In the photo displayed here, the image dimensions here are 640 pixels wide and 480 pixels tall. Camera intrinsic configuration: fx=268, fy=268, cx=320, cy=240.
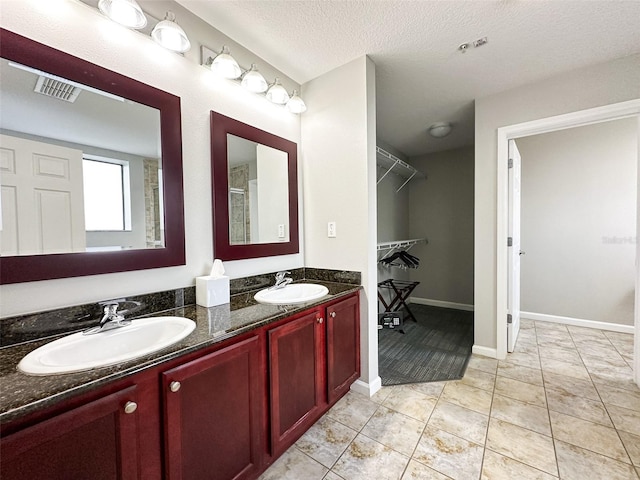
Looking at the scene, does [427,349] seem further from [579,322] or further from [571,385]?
[579,322]

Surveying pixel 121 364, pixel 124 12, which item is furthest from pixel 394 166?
pixel 121 364

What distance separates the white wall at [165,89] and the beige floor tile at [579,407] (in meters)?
2.19

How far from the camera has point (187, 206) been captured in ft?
5.03

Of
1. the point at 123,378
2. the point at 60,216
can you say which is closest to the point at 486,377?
the point at 123,378

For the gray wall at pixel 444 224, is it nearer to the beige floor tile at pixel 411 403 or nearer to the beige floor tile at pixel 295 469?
the beige floor tile at pixel 411 403

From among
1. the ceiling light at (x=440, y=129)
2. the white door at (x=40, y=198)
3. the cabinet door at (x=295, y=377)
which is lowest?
the cabinet door at (x=295, y=377)

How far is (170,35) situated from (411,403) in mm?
2641

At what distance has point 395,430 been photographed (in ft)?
5.33

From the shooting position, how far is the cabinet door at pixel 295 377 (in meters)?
1.33

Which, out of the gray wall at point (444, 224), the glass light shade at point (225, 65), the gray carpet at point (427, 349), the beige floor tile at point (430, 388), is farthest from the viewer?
the gray wall at point (444, 224)

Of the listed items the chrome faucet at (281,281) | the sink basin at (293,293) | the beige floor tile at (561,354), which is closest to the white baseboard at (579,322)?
the beige floor tile at (561,354)

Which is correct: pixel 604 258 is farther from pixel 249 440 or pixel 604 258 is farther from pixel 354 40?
pixel 249 440

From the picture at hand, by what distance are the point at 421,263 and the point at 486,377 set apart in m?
2.39

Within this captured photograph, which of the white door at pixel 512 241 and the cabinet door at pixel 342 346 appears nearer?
the cabinet door at pixel 342 346
